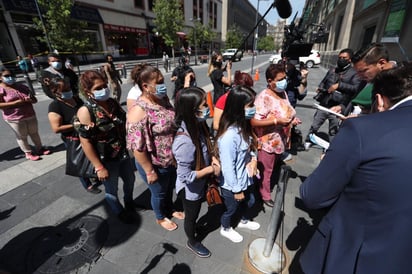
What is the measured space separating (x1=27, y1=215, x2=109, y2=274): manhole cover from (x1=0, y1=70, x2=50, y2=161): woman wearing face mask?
2.49 metres

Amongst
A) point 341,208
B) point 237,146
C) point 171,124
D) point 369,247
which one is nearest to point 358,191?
point 341,208

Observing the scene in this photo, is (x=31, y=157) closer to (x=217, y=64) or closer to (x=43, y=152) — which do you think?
(x=43, y=152)

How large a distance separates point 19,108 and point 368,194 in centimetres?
521

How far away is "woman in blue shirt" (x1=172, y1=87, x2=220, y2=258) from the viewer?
1.67 m

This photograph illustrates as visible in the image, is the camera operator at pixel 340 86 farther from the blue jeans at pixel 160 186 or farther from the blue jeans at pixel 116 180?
the blue jeans at pixel 116 180

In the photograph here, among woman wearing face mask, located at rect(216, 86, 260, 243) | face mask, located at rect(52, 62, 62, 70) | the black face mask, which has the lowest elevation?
woman wearing face mask, located at rect(216, 86, 260, 243)

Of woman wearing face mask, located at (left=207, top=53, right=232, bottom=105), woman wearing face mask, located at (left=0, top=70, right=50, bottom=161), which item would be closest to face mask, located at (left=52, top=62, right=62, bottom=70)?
woman wearing face mask, located at (left=0, top=70, right=50, bottom=161)

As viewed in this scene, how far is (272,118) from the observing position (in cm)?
→ 241

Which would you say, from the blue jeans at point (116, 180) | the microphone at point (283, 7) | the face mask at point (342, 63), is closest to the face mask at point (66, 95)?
the blue jeans at point (116, 180)

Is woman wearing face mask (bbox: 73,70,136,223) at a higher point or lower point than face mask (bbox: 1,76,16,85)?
lower

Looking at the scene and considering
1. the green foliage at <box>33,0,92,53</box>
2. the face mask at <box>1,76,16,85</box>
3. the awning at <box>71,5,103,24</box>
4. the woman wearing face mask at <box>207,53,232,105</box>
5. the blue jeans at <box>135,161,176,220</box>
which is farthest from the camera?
the awning at <box>71,5,103,24</box>

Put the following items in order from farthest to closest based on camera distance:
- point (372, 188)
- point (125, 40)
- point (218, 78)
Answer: point (125, 40) → point (218, 78) → point (372, 188)

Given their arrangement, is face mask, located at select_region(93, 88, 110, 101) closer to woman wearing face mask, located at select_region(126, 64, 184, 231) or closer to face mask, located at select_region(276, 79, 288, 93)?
woman wearing face mask, located at select_region(126, 64, 184, 231)

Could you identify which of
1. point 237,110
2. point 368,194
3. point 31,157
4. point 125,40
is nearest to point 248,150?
point 237,110
